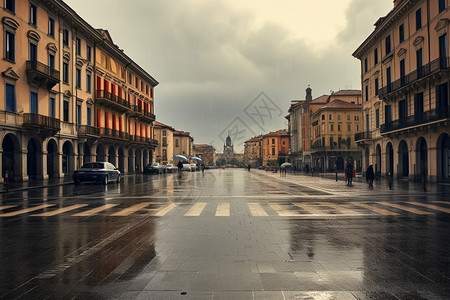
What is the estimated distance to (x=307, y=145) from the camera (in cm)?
8288

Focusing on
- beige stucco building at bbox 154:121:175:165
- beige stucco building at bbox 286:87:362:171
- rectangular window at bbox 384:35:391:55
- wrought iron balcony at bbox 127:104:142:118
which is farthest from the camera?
beige stucco building at bbox 154:121:175:165

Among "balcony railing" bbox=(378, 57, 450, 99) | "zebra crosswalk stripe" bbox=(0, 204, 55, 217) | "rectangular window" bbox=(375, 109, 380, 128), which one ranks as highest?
"balcony railing" bbox=(378, 57, 450, 99)

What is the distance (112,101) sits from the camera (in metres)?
42.0

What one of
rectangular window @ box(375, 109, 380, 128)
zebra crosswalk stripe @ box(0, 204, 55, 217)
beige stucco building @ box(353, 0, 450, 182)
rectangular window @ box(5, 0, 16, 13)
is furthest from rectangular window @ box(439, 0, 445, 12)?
rectangular window @ box(5, 0, 16, 13)

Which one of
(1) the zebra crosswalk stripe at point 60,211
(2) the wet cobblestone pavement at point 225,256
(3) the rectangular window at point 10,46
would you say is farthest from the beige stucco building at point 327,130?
(2) the wet cobblestone pavement at point 225,256

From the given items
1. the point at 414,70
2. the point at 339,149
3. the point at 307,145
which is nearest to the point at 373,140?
the point at 414,70

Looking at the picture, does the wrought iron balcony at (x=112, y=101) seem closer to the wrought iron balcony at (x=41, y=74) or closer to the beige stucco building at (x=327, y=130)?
the wrought iron balcony at (x=41, y=74)

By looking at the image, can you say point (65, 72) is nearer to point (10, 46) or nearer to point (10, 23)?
point (10, 46)

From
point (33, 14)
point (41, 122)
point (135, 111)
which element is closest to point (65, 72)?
point (33, 14)

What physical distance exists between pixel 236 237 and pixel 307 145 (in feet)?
256

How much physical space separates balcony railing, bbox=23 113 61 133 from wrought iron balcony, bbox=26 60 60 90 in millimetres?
2836

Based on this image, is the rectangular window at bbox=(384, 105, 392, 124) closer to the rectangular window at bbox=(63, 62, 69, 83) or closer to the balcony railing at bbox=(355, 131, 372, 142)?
the balcony railing at bbox=(355, 131, 372, 142)

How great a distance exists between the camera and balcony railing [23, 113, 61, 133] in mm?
26656

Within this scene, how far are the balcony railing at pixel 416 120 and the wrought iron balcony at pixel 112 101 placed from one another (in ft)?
96.3
